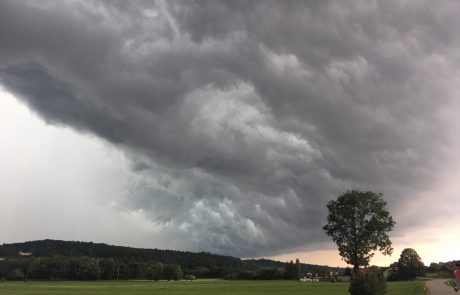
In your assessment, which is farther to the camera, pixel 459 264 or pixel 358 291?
pixel 459 264

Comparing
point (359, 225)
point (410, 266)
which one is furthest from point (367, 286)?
point (410, 266)

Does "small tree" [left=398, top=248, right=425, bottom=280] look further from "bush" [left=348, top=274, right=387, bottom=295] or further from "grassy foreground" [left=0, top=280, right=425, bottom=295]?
"bush" [left=348, top=274, right=387, bottom=295]

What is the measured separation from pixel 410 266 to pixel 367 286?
162921mm

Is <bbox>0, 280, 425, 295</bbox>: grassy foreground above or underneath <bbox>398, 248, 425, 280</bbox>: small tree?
underneath

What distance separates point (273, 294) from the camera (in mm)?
71625

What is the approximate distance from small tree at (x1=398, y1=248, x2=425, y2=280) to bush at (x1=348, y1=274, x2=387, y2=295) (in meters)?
158

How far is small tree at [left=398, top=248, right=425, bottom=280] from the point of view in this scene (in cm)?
18662

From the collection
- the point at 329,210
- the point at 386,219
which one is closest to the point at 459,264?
the point at 386,219

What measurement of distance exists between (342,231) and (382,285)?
46605 mm

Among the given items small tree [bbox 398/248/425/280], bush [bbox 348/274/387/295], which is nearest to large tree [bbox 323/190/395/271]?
bush [bbox 348/274/387/295]

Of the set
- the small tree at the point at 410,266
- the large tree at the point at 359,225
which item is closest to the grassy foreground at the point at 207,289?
the large tree at the point at 359,225

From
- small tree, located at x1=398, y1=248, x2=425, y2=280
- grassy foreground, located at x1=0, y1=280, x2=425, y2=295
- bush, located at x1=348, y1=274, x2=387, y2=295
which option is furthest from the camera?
small tree, located at x1=398, y1=248, x2=425, y2=280

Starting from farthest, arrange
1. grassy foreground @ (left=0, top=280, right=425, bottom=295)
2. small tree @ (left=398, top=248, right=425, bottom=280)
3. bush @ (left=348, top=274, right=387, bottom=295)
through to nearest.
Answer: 1. small tree @ (left=398, top=248, right=425, bottom=280)
2. grassy foreground @ (left=0, top=280, right=425, bottom=295)
3. bush @ (left=348, top=274, right=387, bottom=295)

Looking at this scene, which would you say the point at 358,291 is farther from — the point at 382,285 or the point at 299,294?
the point at 299,294
